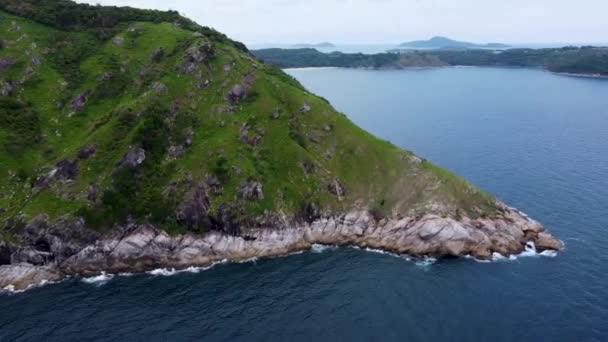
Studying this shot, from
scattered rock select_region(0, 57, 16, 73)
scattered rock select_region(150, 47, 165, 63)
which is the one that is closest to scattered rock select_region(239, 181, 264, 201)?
scattered rock select_region(150, 47, 165, 63)

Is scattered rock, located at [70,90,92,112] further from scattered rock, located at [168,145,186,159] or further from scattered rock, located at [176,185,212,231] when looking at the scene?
scattered rock, located at [176,185,212,231]

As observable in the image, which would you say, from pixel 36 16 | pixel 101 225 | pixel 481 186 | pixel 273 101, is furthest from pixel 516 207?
pixel 36 16

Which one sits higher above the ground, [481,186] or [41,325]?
[481,186]

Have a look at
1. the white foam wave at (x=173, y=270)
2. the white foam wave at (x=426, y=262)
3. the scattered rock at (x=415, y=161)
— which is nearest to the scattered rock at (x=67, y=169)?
the white foam wave at (x=173, y=270)

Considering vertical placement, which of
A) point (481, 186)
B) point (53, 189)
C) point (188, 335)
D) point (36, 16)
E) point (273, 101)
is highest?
point (36, 16)

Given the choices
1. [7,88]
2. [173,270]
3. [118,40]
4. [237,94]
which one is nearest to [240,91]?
[237,94]

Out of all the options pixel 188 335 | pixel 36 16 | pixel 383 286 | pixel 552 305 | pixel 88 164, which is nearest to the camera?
pixel 188 335

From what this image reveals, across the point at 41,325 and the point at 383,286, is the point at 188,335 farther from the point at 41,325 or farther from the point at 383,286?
the point at 383,286
